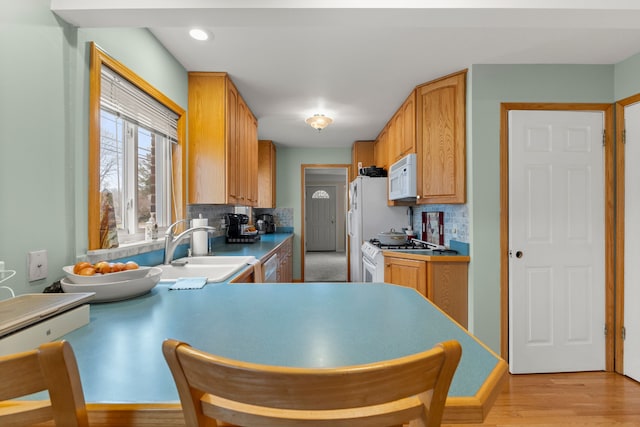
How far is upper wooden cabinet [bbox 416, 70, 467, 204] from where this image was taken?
236 centimetres

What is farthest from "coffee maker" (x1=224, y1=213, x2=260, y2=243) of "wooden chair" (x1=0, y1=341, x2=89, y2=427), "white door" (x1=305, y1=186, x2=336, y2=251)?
"white door" (x1=305, y1=186, x2=336, y2=251)

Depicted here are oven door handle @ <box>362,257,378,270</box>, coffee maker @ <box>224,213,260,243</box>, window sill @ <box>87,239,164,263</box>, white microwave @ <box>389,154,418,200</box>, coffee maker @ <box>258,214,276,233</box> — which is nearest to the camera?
window sill @ <box>87,239,164,263</box>

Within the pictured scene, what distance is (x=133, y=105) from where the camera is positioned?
1715mm

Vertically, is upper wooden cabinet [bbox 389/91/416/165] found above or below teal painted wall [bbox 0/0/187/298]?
above

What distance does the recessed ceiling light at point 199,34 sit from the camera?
1.81 meters

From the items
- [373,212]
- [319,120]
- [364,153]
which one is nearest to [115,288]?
[319,120]

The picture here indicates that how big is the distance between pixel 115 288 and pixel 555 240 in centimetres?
288

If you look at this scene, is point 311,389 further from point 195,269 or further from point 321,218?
point 321,218

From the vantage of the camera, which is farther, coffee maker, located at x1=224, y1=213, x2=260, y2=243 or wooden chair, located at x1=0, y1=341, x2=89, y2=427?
coffee maker, located at x1=224, y1=213, x2=260, y2=243

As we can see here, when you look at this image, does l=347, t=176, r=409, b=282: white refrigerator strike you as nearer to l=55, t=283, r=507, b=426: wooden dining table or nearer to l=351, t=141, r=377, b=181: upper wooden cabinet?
l=351, t=141, r=377, b=181: upper wooden cabinet

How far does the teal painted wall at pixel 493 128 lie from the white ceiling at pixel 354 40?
0.32ft

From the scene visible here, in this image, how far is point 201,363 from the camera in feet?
1.26

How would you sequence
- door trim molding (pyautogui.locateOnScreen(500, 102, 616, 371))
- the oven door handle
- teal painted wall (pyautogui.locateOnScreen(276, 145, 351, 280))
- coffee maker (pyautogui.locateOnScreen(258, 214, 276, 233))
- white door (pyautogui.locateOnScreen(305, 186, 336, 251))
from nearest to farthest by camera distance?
1. door trim molding (pyautogui.locateOnScreen(500, 102, 616, 371))
2. the oven door handle
3. coffee maker (pyautogui.locateOnScreen(258, 214, 276, 233))
4. teal painted wall (pyautogui.locateOnScreen(276, 145, 351, 280))
5. white door (pyautogui.locateOnScreen(305, 186, 336, 251))

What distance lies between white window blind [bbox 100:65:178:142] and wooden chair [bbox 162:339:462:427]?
1.64 metres
